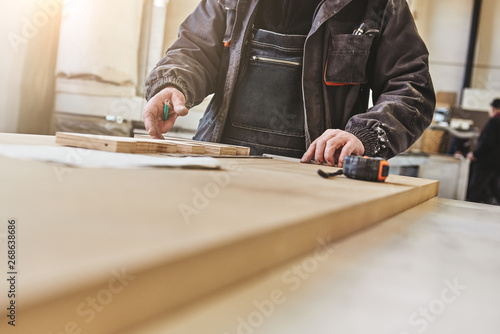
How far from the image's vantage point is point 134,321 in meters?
0.33

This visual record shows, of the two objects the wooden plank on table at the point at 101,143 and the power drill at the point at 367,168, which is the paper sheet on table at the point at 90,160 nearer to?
the wooden plank on table at the point at 101,143

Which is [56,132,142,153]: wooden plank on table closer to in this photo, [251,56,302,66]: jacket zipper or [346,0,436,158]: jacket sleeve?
[346,0,436,158]: jacket sleeve

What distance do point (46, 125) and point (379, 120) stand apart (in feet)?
10.3

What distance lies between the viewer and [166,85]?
1.70 meters

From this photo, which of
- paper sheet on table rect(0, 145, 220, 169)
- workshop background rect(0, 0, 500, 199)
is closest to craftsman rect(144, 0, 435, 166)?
paper sheet on table rect(0, 145, 220, 169)

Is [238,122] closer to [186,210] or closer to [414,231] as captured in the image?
[414,231]

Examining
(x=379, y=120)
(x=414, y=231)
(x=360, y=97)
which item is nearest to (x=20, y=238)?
(x=414, y=231)

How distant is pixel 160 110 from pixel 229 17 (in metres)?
0.66

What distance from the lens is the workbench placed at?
0.30 m

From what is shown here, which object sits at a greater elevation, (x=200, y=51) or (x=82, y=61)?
(x=82, y=61)

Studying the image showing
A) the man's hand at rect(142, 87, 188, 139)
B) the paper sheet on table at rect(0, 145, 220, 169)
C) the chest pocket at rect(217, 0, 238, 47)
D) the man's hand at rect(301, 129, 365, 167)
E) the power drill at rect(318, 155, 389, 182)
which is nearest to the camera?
the paper sheet on table at rect(0, 145, 220, 169)

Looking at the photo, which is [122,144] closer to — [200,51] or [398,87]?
[200,51]

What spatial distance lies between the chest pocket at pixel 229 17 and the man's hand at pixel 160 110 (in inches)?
19.0

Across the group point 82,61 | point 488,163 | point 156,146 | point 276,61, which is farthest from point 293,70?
point 488,163
